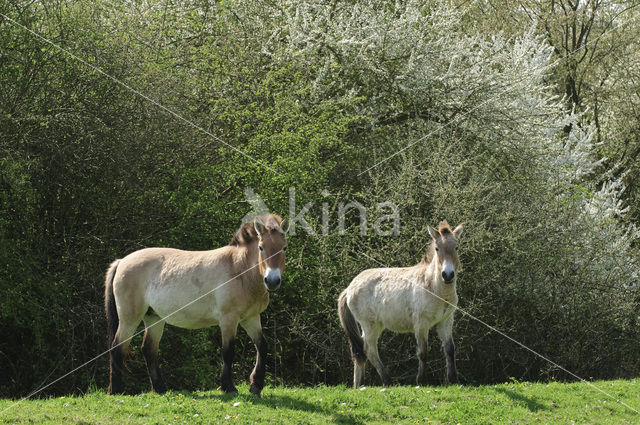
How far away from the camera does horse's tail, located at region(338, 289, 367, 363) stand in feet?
35.3

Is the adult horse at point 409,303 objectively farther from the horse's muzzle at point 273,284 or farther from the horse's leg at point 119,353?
the horse's leg at point 119,353

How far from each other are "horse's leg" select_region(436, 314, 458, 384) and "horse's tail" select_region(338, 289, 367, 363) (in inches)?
51.4


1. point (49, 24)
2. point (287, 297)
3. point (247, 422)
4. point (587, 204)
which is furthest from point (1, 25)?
point (587, 204)

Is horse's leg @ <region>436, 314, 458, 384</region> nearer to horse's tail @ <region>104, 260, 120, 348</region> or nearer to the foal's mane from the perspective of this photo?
the foal's mane

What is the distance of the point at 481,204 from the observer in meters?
14.1

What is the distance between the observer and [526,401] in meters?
9.00

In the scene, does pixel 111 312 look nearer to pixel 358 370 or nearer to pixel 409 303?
pixel 358 370

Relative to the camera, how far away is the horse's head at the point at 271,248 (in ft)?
Answer: 27.2

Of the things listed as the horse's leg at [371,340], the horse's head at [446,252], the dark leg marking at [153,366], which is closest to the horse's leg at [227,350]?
the dark leg marking at [153,366]

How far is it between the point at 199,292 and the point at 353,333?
291cm

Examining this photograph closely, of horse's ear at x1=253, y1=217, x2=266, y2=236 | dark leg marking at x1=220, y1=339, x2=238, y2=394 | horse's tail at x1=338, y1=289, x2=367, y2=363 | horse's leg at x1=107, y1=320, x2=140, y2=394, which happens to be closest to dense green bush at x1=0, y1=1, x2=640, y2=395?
horse's tail at x1=338, y1=289, x2=367, y2=363

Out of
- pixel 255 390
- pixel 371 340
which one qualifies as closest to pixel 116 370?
pixel 255 390

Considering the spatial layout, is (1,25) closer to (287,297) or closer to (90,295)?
(90,295)

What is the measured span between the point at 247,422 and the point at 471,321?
7857 mm
